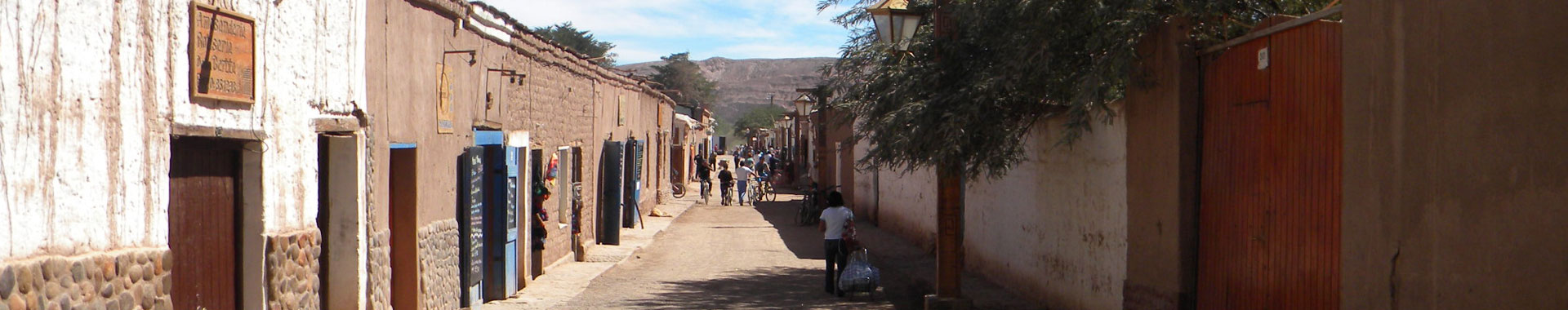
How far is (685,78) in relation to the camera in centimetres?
9662

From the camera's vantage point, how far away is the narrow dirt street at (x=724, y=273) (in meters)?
12.2

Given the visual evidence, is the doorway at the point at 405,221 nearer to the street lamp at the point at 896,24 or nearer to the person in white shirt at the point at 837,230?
the street lamp at the point at 896,24

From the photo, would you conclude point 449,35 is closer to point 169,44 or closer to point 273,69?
point 273,69

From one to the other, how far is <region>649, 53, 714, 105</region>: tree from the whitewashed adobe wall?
8385cm

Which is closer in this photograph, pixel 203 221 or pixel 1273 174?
pixel 203 221

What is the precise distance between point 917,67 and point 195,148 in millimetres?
5829

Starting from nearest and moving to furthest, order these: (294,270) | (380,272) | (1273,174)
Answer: (1273,174) → (294,270) → (380,272)

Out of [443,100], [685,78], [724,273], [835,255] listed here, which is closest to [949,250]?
[835,255]

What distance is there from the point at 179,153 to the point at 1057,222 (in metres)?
7.03

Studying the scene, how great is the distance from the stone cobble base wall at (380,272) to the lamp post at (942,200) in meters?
4.20

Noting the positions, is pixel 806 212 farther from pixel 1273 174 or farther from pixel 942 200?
pixel 1273 174

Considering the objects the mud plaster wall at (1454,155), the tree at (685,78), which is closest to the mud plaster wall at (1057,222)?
the mud plaster wall at (1454,155)

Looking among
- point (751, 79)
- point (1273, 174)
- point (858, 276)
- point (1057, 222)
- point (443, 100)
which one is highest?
point (751, 79)

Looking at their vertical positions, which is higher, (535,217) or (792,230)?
(535,217)
